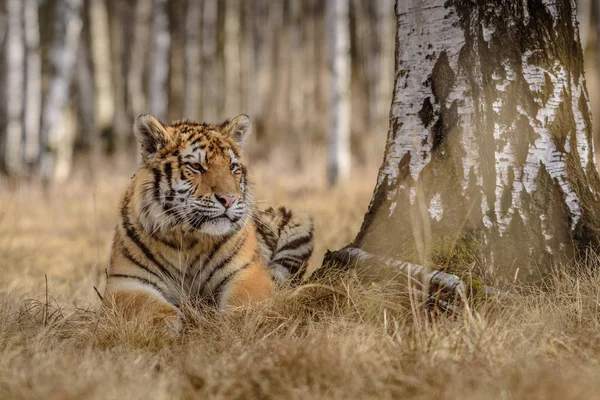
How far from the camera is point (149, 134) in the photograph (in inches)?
160

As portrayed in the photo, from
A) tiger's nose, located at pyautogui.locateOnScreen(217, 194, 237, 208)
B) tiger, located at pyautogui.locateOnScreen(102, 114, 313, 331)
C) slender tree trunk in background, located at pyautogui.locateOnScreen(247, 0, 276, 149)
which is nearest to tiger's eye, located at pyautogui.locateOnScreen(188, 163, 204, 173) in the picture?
tiger, located at pyautogui.locateOnScreen(102, 114, 313, 331)

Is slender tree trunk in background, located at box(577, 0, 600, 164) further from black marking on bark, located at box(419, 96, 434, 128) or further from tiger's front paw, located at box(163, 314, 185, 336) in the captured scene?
tiger's front paw, located at box(163, 314, 185, 336)

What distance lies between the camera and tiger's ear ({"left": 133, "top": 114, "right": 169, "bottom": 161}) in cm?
399

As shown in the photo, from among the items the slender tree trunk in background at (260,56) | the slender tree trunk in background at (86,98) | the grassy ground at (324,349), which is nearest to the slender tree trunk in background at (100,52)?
the slender tree trunk in background at (86,98)

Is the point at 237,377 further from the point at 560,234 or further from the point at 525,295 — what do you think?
the point at 560,234

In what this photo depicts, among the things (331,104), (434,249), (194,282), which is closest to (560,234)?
(434,249)

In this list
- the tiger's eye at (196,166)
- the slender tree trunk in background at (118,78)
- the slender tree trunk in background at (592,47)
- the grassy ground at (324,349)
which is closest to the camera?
the grassy ground at (324,349)

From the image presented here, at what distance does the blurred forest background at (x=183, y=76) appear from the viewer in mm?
12797

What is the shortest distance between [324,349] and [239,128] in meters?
1.89

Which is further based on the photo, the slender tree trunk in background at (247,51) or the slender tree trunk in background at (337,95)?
the slender tree trunk in background at (247,51)

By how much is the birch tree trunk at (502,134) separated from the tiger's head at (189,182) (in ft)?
3.33

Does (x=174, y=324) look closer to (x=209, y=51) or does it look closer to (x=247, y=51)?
(x=209, y=51)

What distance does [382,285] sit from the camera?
383 centimetres

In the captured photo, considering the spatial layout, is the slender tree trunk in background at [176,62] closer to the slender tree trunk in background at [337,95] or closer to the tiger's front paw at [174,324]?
the slender tree trunk in background at [337,95]
